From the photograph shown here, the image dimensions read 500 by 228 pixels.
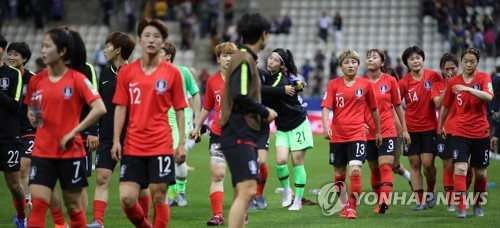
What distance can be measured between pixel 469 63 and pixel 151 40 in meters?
5.04

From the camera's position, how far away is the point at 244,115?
8867 mm

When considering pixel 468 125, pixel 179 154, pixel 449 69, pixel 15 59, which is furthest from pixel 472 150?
pixel 15 59

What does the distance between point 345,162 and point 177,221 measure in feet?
7.94

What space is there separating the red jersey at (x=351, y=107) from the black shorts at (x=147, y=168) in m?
4.03

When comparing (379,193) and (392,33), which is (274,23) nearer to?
(392,33)

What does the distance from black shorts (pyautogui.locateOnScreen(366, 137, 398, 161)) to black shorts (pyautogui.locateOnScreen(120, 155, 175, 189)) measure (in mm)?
4858

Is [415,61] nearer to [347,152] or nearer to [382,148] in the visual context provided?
[382,148]

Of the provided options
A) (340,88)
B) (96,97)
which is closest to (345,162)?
(340,88)

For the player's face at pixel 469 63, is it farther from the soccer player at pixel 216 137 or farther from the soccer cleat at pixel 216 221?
the soccer cleat at pixel 216 221

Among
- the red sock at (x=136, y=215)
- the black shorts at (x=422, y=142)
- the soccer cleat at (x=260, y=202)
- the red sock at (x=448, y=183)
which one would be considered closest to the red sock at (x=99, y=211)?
the red sock at (x=136, y=215)

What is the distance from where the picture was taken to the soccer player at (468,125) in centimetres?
1243

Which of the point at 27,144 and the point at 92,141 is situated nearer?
the point at 92,141

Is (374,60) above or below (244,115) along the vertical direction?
above

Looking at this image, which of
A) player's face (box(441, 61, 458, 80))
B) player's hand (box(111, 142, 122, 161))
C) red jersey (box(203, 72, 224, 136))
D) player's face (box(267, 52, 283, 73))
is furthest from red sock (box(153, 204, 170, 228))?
player's face (box(441, 61, 458, 80))
